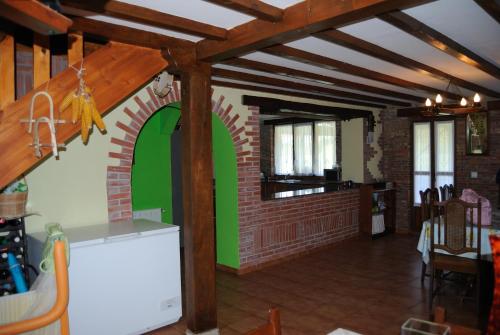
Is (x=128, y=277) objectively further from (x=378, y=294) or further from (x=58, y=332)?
(x=378, y=294)

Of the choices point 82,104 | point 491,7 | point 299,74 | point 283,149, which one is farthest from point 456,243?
point 283,149

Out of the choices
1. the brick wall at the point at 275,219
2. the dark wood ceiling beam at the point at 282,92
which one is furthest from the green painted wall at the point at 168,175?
the dark wood ceiling beam at the point at 282,92

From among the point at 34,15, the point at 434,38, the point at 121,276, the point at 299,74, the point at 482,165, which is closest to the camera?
the point at 34,15

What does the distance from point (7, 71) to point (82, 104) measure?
47cm

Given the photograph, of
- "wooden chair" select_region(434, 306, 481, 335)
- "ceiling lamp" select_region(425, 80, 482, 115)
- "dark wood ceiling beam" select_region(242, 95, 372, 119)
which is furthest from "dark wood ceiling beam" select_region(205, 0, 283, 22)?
"dark wood ceiling beam" select_region(242, 95, 372, 119)

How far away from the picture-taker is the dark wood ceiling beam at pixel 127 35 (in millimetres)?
2541

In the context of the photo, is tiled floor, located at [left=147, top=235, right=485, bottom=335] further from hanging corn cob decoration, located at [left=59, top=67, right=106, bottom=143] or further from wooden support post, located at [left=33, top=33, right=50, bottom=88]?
wooden support post, located at [left=33, top=33, right=50, bottom=88]

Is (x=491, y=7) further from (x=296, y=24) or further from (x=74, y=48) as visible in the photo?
(x=74, y=48)

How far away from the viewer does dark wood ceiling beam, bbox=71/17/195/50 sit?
254 centimetres

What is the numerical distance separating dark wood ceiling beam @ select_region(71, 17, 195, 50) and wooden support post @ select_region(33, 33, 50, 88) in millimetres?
215

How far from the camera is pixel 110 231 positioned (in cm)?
328

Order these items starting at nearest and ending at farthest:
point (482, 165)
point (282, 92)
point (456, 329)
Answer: point (456, 329)
point (282, 92)
point (482, 165)

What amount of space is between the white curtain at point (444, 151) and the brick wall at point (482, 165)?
12cm

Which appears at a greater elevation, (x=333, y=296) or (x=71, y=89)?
(x=71, y=89)
